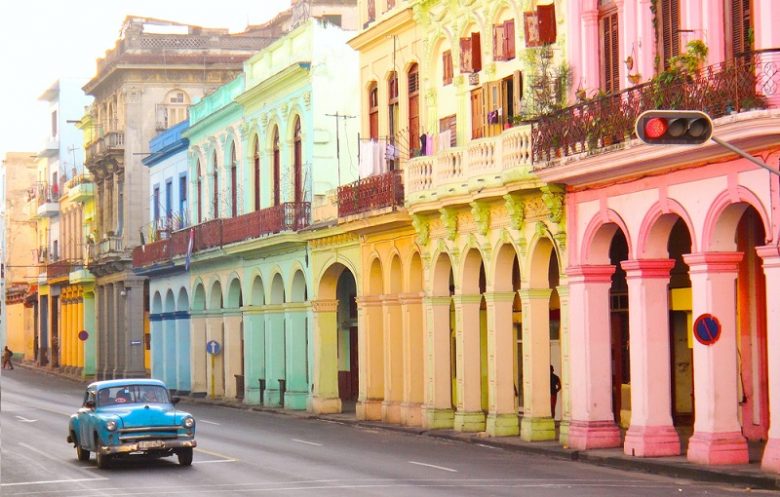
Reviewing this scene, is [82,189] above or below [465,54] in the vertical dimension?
above

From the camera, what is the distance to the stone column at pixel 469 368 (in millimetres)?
33719

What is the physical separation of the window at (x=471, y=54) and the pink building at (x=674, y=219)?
444 centimetres

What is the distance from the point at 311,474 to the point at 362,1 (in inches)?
804

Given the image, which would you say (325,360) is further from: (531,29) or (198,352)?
(531,29)

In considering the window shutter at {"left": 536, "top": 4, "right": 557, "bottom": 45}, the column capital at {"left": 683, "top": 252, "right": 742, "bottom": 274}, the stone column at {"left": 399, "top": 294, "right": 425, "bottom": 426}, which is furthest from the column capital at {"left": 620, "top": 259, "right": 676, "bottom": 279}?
the stone column at {"left": 399, "top": 294, "right": 425, "bottom": 426}

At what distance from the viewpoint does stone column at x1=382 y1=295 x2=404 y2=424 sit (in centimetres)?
3822

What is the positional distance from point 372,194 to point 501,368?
758 centimetres

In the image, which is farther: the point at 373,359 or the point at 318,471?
the point at 373,359

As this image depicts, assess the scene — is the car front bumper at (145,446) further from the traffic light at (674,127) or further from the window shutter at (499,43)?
the window shutter at (499,43)

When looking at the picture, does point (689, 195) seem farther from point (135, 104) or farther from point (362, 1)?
point (135, 104)

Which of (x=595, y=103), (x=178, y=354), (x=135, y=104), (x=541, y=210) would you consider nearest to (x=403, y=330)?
(x=541, y=210)

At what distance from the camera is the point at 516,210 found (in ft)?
101

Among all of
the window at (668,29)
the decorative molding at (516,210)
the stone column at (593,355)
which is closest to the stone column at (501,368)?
the decorative molding at (516,210)

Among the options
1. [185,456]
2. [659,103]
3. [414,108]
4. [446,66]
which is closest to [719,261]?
[659,103]
